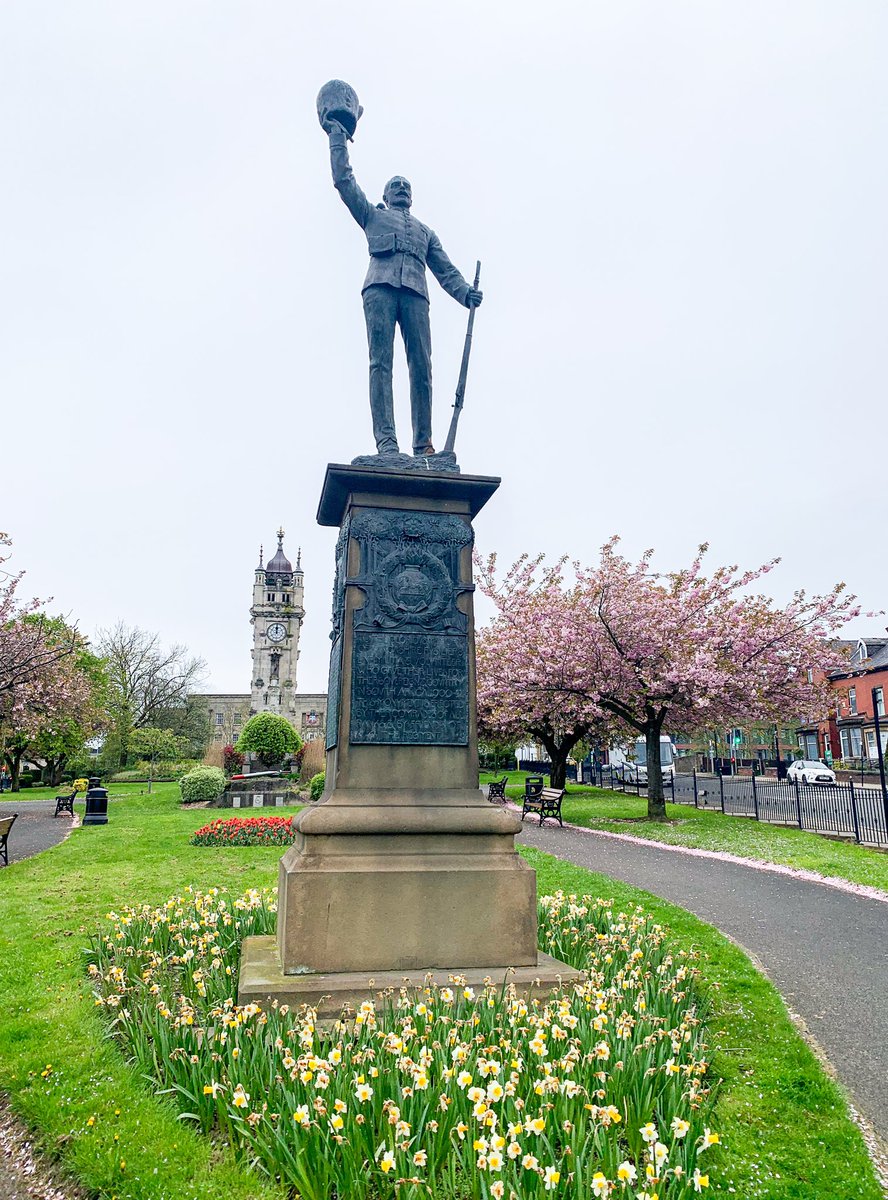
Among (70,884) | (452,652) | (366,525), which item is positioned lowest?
(70,884)

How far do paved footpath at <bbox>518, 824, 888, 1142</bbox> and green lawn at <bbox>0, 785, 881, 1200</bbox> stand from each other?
281mm

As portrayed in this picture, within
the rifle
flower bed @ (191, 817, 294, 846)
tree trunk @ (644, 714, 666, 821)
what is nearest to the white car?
tree trunk @ (644, 714, 666, 821)

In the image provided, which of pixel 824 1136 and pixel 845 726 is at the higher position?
pixel 845 726

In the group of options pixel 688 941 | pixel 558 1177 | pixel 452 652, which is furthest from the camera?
pixel 688 941

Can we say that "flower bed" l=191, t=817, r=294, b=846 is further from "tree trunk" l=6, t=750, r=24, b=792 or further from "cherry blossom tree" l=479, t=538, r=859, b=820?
"tree trunk" l=6, t=750, r=24, b=792

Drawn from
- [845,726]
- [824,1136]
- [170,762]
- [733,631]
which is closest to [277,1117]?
[824,1136]

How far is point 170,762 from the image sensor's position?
53.1 m

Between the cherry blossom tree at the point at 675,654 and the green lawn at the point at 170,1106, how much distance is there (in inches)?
521

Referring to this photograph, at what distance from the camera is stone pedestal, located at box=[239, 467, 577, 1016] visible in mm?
5250

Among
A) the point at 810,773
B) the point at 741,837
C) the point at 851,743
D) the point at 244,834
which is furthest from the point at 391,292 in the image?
the point at 851,743

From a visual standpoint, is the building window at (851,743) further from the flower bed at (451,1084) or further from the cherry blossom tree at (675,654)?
the flower bed at (451,1084)

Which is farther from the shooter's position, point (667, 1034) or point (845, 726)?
point (845, 726)

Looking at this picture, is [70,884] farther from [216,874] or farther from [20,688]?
[20,688]

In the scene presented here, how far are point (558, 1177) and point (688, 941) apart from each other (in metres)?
5.61
